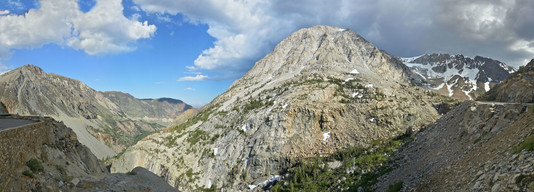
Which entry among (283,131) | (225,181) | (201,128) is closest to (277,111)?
(283,131)

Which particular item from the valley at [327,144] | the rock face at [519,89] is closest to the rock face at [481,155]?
the valley at [327,144]

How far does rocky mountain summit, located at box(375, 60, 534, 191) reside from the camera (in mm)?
15206

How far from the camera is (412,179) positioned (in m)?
30.0

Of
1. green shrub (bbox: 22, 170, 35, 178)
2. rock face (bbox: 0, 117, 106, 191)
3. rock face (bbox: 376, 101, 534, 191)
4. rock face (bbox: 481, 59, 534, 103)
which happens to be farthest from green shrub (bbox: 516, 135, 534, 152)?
green shrub (bbox: 22, 170, 35, 178)

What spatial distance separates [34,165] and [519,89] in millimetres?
57201

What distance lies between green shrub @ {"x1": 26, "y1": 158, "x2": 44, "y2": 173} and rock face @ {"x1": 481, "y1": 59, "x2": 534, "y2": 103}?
52.0m

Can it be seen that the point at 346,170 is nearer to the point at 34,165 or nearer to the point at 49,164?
the point at 49,164

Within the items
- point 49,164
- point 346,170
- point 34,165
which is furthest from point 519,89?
point 49,164

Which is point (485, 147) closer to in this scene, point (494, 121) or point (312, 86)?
point (494, 121)

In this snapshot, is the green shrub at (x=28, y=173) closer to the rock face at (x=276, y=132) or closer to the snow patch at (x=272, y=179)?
Result: the snow patch at (x=272, y=179)

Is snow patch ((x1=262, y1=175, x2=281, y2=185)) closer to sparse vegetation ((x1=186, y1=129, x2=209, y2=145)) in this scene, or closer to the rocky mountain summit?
sparse vegetation ((x1=186, y1=129, x2=209, y2=145))

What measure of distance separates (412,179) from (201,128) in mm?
109907

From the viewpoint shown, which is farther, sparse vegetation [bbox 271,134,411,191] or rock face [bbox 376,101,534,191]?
sparse vegetation [bbox 271,134,411,191]

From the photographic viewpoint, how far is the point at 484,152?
21.3m
